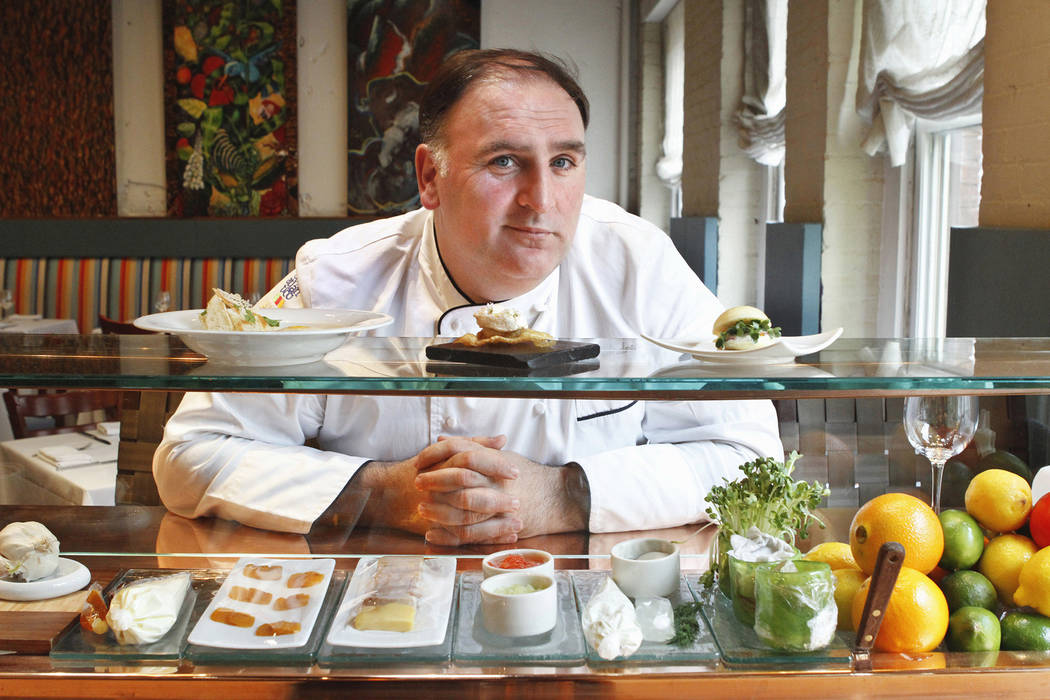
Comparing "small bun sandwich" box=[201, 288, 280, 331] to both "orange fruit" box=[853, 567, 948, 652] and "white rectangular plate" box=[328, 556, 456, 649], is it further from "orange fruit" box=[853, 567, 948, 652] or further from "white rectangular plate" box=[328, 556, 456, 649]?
"orange fruit" box=[853, 567, 948, 652]

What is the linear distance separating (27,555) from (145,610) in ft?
0.72

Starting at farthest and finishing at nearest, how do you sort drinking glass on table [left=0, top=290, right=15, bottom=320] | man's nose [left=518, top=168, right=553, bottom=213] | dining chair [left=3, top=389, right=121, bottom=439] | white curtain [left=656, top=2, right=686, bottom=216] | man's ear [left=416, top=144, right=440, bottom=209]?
1. white curtain [left=656, top=2, right=686, bottom=216]
2. drinking glass on table [left=0, top=290, right=15, bottom=320]
3. dining chair [left=3, top=389, right=121, bottom=439]
4. man's ear [left=416, top=144, right=440, bottom=209]
5. man's nose [left=518, top=168, right=553, bottom=213]

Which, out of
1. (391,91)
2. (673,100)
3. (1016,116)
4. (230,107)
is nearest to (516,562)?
(1016,116)

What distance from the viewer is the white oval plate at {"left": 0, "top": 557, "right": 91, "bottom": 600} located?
3.59 feet

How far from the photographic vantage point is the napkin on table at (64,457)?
317 cm

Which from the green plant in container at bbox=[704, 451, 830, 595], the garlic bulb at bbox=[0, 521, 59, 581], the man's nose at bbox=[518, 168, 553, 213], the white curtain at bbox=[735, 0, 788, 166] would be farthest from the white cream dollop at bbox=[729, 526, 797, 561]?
the white curtain at bbox=[735, 0, 788, 166]

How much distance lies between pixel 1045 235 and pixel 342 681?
81.7 inches

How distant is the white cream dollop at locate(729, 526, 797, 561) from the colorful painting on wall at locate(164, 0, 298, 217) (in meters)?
6.80

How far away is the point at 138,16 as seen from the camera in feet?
24.0

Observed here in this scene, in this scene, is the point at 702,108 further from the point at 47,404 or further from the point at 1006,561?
the point at 1006,561

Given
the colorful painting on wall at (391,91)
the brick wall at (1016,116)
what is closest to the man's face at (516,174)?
the brick wall at (1016,116)

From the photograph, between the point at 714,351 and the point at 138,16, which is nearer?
the point at 714,351

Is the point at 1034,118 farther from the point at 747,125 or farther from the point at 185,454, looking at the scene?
the point at 747,125

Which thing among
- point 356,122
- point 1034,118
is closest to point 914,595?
point 1034,118
